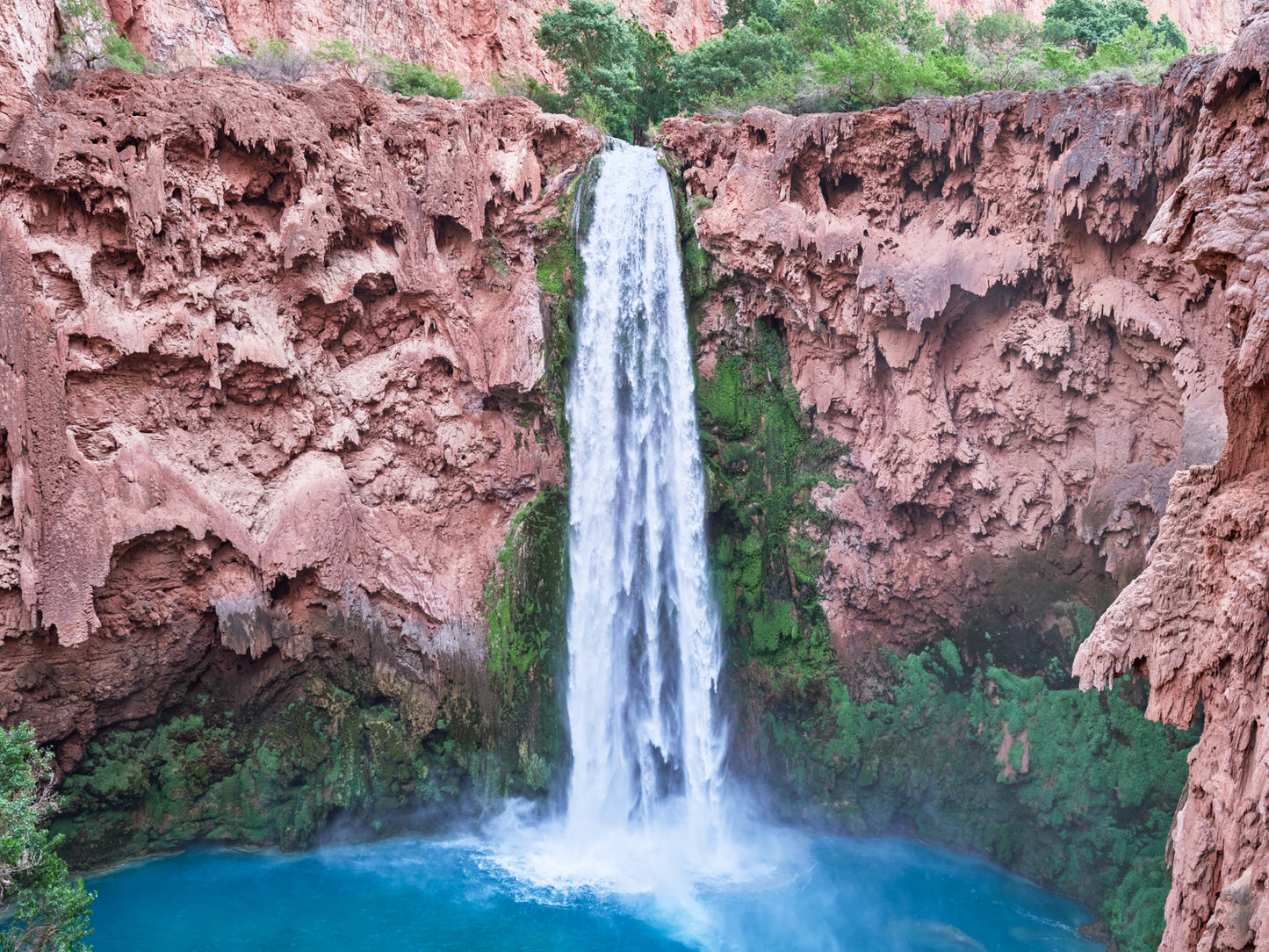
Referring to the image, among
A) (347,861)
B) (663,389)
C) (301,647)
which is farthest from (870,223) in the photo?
(347,861)

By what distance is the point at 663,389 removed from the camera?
53.0ft

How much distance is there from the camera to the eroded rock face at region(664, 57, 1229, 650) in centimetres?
1298

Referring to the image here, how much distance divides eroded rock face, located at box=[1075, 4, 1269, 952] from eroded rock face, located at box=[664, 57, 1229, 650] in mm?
6557

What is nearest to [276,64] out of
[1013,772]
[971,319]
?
[971,319]

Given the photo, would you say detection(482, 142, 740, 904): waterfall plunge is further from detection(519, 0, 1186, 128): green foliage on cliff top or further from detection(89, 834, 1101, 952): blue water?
detection(519, 0, 1186, 128): green foliage on cliff top

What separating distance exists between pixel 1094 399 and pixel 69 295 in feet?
50.7

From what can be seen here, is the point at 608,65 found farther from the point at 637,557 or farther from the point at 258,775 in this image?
the point at 258,775

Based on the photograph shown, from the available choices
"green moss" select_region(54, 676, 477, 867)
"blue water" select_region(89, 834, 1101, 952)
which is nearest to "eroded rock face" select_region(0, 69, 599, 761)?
"green moss" select_region(54, 676, 477, 867)

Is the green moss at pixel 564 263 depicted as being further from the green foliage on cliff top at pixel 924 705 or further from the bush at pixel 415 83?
the bush at pixel 415 83

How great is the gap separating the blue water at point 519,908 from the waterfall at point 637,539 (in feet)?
7.23

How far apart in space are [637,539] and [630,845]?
199 inches

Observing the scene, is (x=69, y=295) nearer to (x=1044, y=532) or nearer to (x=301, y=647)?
(x=301, y=647)

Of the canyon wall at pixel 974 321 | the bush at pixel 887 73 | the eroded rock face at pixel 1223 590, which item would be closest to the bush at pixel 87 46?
the canyon wall at pixel 974 321

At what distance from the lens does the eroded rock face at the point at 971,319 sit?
13.0 metres
